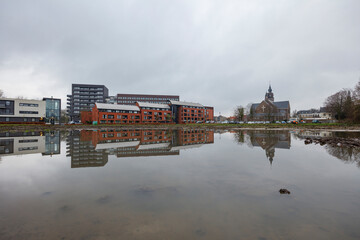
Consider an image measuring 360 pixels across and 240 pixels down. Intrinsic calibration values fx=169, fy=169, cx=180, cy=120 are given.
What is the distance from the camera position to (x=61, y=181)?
7.14 meters

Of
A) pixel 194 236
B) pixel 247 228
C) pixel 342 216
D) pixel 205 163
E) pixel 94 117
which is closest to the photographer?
pixel 194 236

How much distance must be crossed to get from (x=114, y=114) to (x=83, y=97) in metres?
57.4

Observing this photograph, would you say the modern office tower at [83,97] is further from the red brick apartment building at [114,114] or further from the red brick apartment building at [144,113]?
the red brick apartment building at [114,114]

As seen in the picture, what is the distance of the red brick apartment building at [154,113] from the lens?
92.3 meters

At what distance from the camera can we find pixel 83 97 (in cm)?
12362

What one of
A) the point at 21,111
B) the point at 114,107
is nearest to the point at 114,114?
the point at 114,107

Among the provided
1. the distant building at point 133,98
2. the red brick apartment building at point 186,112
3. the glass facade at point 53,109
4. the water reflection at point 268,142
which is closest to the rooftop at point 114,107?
the red brick apartment building at point 186,112

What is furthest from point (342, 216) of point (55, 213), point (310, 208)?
point (55, 213)

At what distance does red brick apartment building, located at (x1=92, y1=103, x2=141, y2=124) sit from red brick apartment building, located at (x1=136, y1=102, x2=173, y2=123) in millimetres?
2659

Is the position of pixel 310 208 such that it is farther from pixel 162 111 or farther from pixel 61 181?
pixel 162 111

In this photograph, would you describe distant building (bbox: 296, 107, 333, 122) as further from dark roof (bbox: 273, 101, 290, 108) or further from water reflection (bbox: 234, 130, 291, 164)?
water reflection (bbox: 234, 130, 291, 164)

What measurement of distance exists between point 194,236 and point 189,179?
12.0ft

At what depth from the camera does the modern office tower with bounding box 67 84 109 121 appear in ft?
402

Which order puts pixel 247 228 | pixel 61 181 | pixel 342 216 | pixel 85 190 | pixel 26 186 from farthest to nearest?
pixel 61 181 < pixel 26 186 < pixel 85 190 < pixel 342 216 < pixel 247 228
